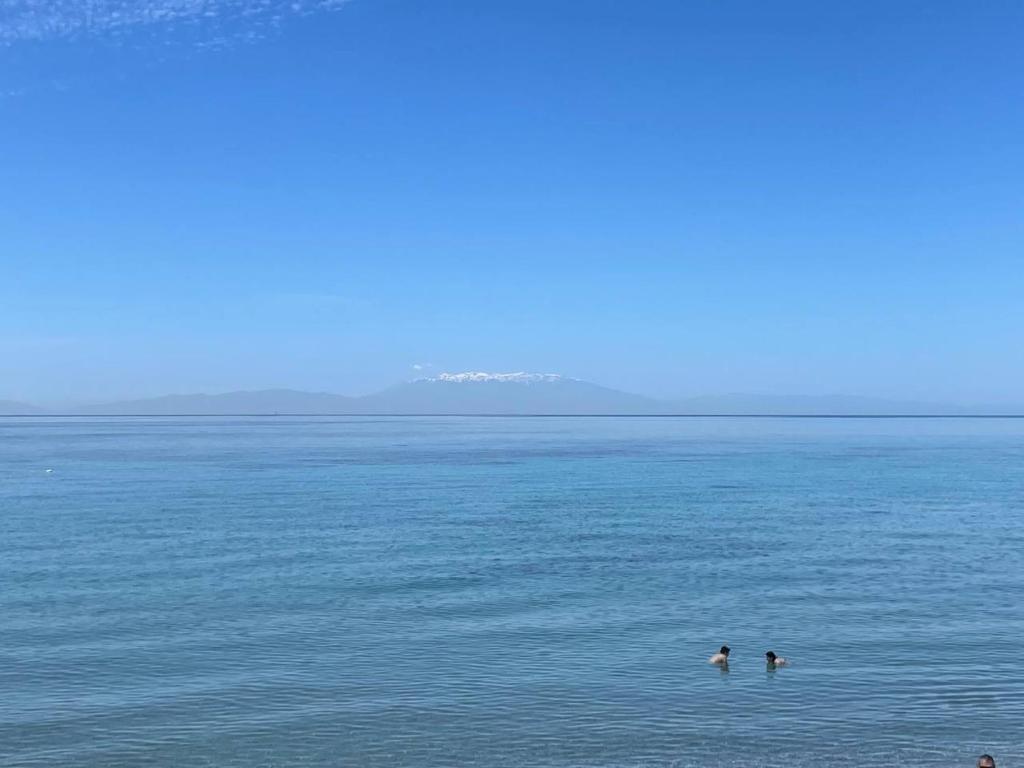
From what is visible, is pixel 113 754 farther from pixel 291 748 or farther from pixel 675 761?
pixel 675 761

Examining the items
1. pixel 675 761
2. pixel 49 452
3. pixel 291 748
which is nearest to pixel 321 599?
pixel 291 748

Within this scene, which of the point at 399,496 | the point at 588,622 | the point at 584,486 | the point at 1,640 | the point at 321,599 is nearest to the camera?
the point at 1,640

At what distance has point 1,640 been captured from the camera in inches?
1304

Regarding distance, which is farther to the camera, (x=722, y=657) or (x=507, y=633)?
(x=507, y=633)

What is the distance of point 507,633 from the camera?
34.0 m

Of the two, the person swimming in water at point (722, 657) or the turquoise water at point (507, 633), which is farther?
the person swimming in water at point (722, 657)

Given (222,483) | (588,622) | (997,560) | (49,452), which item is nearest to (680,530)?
(997,560)

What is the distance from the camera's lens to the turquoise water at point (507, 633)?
24969 millimetres

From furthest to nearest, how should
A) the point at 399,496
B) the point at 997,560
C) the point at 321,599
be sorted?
1. the point at 399,496
2. the point at 997,560
3. the point at 321,599

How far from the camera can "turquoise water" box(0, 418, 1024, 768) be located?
24969mm

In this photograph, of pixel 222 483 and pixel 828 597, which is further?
pixel 222 483

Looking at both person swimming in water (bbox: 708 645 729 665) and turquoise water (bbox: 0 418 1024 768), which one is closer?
turquoise water (bbox: 0 418 1024 768)

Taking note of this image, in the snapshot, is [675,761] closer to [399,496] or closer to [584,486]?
[399,496]

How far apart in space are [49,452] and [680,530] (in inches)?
4693
